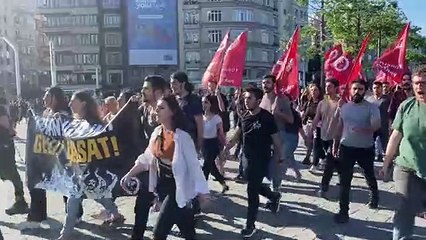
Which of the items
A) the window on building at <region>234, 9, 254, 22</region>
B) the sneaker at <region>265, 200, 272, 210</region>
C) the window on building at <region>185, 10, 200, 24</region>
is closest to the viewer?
the sneaker at <region>265, 200, 272, 210</region>

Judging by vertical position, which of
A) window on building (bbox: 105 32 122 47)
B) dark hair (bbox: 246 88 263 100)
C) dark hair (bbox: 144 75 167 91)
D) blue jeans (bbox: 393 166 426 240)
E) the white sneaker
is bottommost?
the white sneaker

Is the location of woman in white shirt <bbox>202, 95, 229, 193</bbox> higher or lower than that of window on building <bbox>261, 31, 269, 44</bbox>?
lower

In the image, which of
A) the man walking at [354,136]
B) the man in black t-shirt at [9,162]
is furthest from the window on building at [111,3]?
the man walking at [354,136]

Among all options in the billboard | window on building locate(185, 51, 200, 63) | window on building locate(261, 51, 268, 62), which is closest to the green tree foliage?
the billboard

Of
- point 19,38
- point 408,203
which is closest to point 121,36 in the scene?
point 19,38

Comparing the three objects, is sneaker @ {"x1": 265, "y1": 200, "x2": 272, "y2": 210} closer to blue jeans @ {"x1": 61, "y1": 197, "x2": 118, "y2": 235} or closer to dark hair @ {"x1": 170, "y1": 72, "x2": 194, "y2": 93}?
dark hair @ {"x1": 170, "y1": 72, "x2": 194, "y2": 93}

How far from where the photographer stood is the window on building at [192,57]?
7481cm

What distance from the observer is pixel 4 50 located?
3049 inches

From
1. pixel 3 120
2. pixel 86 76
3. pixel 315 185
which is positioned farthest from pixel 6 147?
pixel 86 76

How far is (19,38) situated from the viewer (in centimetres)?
6225

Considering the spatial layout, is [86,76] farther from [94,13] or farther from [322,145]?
[322,145]

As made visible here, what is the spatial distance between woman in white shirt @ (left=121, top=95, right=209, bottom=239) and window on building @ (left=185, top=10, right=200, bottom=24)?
7079 centimetres

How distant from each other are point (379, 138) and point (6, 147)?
7040 mm

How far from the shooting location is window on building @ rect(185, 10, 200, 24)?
2933 inches
